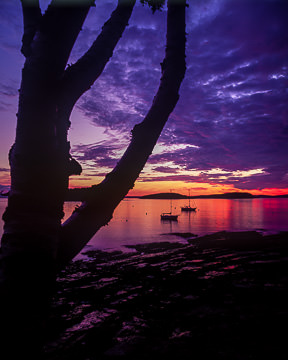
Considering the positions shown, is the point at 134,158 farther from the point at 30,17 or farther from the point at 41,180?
the point at 30,17

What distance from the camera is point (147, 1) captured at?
3.17 m

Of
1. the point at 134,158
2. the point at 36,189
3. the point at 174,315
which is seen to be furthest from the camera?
the point at 174,315

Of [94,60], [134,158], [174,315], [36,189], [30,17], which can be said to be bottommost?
[174,315]

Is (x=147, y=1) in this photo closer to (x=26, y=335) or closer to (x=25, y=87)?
(x=25, y=87)

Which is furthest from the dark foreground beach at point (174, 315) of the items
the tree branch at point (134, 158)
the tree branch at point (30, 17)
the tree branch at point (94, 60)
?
the tree branch at point (30, 17)

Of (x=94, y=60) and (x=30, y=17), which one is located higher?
(x=30, y=17)

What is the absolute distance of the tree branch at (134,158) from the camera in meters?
1.99

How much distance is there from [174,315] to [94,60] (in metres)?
9.07

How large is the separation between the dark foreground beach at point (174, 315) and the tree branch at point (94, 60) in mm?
6899

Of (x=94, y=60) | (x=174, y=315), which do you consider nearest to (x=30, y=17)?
(x=94, y=60)

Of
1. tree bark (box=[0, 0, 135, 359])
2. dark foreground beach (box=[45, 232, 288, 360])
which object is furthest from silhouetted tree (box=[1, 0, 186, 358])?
dark foreground beach (box=[45, 232, 288, 360])

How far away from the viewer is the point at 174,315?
8750 mm

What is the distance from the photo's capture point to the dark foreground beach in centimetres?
656

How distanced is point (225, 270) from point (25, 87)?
15928 millimetres
